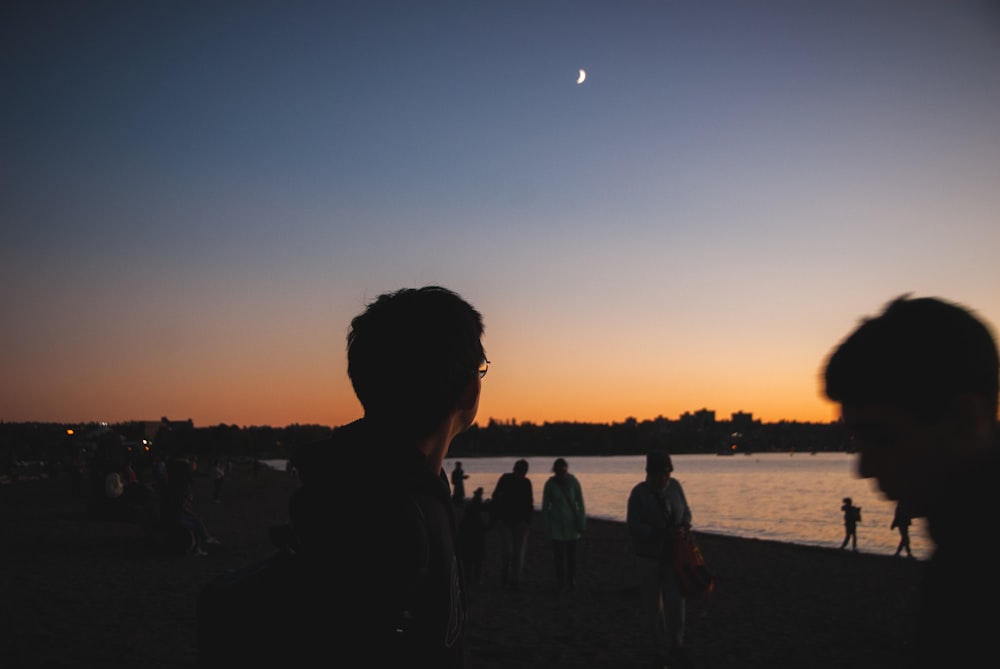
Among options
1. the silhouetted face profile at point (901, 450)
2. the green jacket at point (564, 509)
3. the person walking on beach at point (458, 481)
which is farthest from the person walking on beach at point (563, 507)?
Result: the person walking on beach at point (458, 481)

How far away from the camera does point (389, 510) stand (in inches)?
57.1

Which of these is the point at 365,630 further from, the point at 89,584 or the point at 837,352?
the point at 89,584

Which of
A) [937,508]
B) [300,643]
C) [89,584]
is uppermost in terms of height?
[937,508]

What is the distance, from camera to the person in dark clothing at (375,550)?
4.63 ft

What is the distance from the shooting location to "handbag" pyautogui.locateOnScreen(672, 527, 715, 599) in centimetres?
703

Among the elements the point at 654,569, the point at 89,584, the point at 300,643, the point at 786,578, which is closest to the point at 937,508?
the point at 300,643

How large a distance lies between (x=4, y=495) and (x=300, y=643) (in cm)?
3725

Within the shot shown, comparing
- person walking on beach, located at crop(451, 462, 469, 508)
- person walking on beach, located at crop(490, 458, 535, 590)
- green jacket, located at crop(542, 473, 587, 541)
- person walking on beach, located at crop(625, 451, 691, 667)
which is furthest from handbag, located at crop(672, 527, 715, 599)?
person walking on beach, located at crop(451, 462, 469, 508)

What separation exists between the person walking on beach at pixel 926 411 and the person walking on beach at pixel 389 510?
916 mm

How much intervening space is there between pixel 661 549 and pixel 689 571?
14.0 inches

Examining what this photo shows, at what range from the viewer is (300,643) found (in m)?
1.42

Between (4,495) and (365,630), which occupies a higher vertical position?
(365,630)

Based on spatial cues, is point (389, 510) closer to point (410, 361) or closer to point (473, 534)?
point (410, 361)

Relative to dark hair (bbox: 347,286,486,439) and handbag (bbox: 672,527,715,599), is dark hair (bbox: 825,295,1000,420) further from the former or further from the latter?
handbag (bbox: 672,527,715,599)
